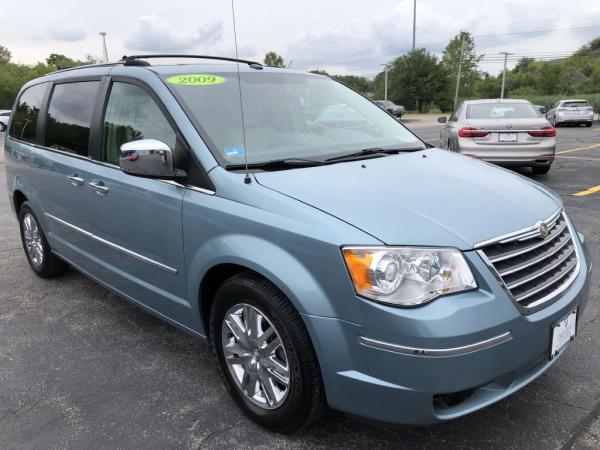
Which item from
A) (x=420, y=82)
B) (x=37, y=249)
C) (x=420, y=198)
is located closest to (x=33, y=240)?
(x=37, y=249)

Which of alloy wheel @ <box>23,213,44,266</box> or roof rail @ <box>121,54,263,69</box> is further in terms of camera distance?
alloy wheel @ <box>23,213,44,266</box>

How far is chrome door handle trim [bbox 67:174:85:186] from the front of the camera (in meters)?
3.60

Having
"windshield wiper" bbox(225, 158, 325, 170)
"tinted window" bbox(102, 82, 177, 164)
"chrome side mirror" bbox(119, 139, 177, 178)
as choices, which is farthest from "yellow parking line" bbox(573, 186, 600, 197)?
"chrome side mirror" bbox(119, 139, 177, 178)

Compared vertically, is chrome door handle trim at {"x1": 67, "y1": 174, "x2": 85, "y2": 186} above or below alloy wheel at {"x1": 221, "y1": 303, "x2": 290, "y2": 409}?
above

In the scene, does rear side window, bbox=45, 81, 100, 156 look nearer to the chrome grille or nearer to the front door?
the front door

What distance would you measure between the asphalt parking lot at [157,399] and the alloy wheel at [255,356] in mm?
199

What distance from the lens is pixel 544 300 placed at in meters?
2.26

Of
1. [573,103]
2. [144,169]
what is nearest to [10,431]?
[144,169]

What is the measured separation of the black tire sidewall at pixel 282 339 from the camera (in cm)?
227

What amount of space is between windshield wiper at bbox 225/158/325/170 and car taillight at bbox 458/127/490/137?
6822 mm

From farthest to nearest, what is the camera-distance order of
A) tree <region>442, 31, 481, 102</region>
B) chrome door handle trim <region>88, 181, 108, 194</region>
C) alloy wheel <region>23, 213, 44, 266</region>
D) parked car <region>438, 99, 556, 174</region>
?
tree <region>442, 31, 481, 102</region> → parked car <region>438, 99, 556, 174</region> → alloy wheel <region>23, 213, 44, 266</region> → chrome door handle trim <region>88, 181, 108, 194</region>

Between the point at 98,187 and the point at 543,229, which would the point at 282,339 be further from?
the point at 98,187

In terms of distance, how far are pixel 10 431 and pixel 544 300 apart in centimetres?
262

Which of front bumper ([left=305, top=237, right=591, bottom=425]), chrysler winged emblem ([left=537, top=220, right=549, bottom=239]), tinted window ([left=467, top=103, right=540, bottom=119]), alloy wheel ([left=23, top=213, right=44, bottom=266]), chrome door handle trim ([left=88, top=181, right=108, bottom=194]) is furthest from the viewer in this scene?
tinted window ([left=467, top=103, right=540, bottom=119])
